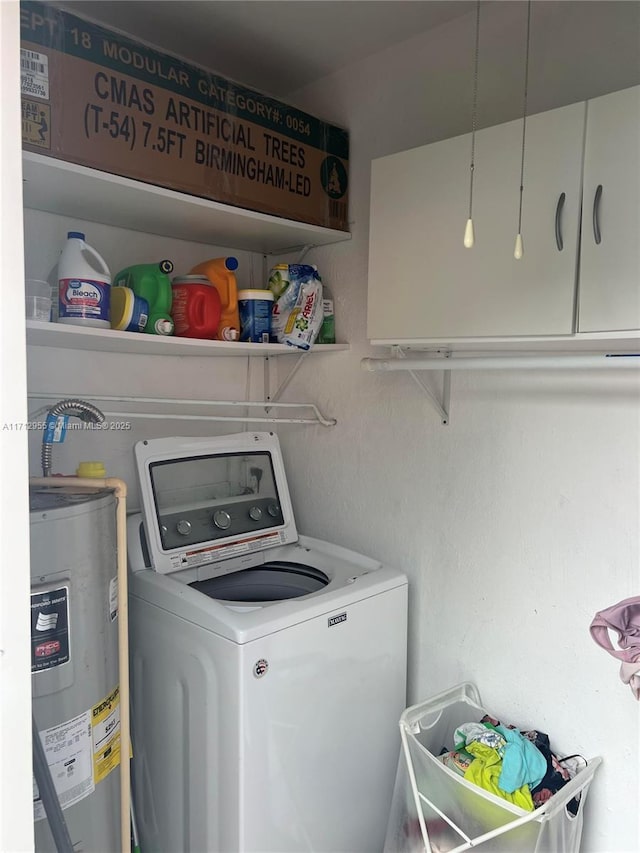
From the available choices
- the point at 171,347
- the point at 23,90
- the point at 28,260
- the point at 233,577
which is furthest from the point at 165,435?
the point at 23,90

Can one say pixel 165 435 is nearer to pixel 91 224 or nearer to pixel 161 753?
pixel 91 224

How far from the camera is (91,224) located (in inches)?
77.2

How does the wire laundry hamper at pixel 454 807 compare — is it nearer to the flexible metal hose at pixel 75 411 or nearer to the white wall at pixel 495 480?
the white wall at pixel 495 480

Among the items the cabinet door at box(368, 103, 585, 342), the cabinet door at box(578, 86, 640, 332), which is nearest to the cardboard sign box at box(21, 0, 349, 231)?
the cabinet door at box(368, 103, 585, 342)

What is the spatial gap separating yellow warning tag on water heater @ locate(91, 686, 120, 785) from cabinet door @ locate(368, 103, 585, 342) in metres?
1.19

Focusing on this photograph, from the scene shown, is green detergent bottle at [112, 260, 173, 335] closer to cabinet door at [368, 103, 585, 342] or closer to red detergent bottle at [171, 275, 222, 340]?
red detergent bottle at [171, 275, 222, 340]

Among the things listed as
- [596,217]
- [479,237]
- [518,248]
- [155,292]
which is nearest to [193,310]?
[155,292]

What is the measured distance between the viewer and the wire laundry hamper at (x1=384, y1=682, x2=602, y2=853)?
1492mm

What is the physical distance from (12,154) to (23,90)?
0.80 meters

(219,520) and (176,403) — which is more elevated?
(176,403)

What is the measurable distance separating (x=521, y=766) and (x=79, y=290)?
5.59 ft

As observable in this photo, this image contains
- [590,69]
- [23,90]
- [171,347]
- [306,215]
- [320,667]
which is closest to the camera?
[23,90]

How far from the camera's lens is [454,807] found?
162 centimetres

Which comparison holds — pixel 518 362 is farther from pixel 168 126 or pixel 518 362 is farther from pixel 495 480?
pixel 168 126
